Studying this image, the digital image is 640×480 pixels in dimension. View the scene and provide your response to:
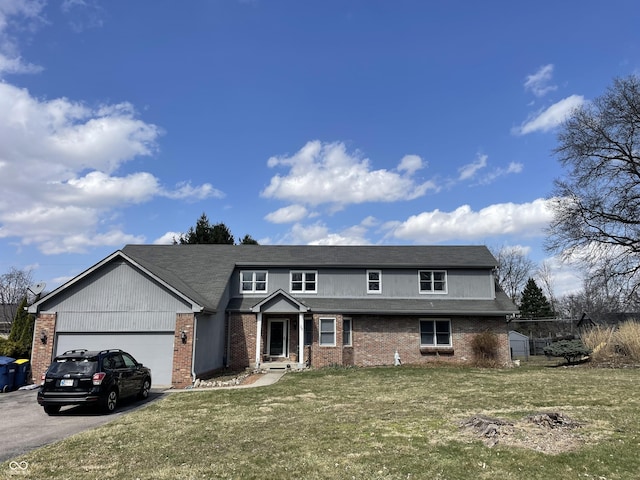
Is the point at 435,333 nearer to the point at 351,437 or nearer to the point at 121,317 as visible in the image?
the point at 121,317

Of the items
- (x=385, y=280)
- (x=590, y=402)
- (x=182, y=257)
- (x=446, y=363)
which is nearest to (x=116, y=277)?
(x=182, y=257)

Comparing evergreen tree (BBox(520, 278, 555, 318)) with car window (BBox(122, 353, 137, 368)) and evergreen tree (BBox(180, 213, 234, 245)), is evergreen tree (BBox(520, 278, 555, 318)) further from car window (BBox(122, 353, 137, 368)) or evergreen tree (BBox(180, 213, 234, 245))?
car window (BBox(122, 353, 137, 368))

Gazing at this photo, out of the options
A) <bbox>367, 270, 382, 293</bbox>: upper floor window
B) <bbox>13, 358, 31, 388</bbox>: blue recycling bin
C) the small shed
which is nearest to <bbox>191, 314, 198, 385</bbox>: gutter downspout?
<bbox>13, 358, 31, 388</bbox>: blue recycling bin

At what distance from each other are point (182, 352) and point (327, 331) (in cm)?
754

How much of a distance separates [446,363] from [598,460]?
15917 mm

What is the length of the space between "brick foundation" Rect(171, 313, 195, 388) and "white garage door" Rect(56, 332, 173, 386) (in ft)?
1.53

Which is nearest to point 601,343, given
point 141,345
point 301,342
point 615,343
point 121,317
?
point 615,343

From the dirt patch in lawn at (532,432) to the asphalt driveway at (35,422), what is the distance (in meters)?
8.38

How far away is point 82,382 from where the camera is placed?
1158 cm

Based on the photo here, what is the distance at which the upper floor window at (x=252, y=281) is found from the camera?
80.8ft

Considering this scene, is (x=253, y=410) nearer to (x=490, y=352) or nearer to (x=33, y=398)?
(x=33, y=398)

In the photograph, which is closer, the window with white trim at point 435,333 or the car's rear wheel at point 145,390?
the car's rear wheel at point 145,390

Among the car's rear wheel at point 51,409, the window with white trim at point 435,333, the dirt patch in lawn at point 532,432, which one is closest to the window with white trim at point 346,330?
the window with white trim at point 435,333

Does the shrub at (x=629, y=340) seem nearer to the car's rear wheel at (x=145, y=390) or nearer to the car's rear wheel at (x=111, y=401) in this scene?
the car's rear wheel at (x=145, y=390)
